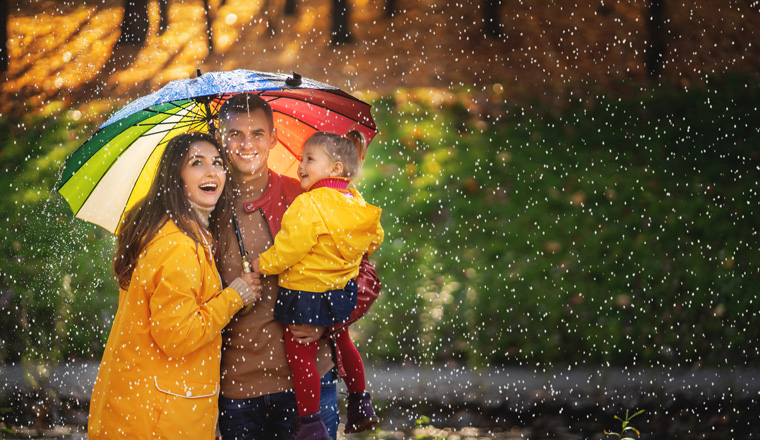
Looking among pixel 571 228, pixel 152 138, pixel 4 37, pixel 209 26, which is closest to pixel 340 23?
pixel 209 26

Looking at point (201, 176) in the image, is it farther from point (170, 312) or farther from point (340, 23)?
point (340, 23)

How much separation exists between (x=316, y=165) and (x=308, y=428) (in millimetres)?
1048

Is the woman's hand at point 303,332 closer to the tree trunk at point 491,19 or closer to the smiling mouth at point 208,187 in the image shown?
the smiling mouth at point 208,187

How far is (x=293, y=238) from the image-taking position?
9.71 ft

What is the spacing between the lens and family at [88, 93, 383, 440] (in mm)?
2811

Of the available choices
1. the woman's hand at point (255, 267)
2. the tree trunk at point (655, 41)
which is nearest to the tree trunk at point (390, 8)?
the tree trunk at point (655, 41)

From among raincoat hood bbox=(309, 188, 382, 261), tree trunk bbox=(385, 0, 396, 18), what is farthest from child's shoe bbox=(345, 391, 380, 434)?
tree trunk bbox=(385, 0, 396, 18)

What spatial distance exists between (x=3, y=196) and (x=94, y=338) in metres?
2.80

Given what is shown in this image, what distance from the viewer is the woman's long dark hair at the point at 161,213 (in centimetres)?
290

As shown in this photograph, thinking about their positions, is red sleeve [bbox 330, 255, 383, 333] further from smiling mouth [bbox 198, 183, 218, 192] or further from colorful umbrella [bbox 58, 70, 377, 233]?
smiling mouth [bbox 198, 183, 218, 192]

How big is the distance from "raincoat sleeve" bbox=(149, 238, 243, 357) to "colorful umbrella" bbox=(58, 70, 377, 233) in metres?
0.65

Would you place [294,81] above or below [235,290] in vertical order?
above

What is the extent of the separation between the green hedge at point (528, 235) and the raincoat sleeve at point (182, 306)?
12.6ft

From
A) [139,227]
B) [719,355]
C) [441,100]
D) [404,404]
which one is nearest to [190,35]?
[441,100]
